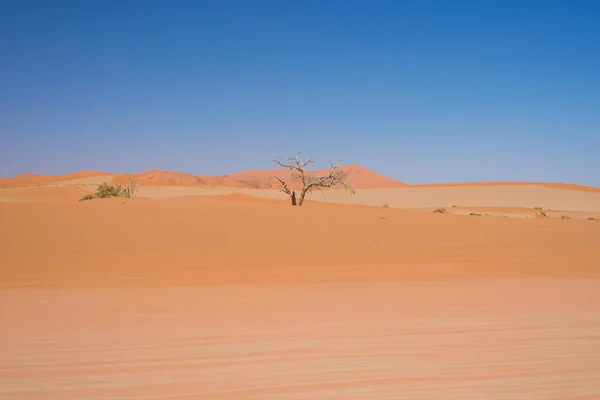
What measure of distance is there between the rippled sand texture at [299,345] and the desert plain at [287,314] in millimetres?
21

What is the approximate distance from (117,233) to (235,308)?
28.0ft

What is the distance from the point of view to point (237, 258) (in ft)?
36.7

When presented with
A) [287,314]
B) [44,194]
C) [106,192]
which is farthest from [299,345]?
[44,194]

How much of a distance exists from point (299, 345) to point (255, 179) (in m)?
120

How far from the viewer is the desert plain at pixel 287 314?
3.72 metres

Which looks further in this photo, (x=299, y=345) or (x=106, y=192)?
(x=106, y=192)

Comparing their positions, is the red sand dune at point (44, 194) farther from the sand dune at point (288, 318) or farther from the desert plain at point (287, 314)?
the sand dune at point (288, 318)

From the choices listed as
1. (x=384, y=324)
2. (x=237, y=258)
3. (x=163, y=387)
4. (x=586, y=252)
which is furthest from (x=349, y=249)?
(x=163, y=387)

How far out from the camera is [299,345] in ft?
15.1

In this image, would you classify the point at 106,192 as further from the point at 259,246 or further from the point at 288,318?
the point at 288,318

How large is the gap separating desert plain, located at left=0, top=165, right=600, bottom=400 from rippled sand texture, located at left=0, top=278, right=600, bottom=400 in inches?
0.8

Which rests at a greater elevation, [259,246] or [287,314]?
[259,246]

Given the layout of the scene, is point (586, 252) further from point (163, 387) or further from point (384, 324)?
point (163, 387)

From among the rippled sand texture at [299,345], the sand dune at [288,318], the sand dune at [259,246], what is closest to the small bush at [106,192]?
the sand dune at [259,246]
